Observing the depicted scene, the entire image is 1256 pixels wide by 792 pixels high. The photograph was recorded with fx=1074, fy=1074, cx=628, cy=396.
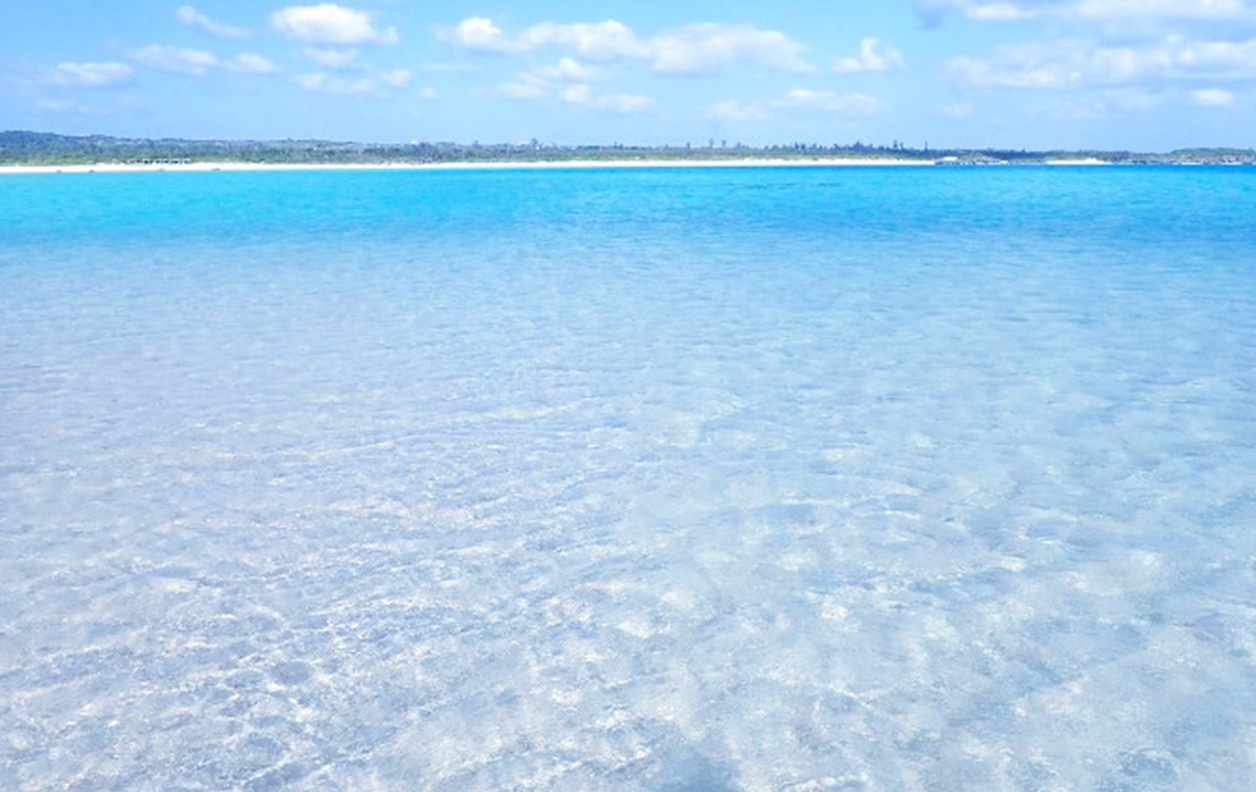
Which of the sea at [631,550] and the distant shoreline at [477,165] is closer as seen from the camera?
the sea at [631,550]

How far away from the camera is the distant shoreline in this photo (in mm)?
111312

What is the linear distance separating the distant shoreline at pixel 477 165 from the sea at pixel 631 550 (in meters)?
109

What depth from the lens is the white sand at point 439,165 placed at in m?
111

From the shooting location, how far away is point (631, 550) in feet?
22.2

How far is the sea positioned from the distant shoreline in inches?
4286

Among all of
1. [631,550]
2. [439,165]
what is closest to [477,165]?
[439,165]

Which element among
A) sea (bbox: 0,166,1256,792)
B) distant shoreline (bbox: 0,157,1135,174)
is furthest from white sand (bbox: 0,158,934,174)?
sea (bbox: 0,166,1256,792)

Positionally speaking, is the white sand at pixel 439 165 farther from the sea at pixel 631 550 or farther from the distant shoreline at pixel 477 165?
the sea at pixel 631 550

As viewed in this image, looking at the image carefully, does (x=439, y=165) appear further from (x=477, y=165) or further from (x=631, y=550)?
(x=631, y=550)

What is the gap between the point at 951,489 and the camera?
7.66 meters

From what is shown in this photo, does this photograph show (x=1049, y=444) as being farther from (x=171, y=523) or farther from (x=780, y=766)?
(x=171, y=523)

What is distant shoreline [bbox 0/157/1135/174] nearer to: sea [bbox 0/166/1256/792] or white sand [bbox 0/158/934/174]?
white sand [bbox 0/158/934/174]

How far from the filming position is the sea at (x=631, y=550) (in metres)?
4.68

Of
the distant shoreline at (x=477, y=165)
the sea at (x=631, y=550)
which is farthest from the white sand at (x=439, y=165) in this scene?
the sea at (x=631, y=550)
